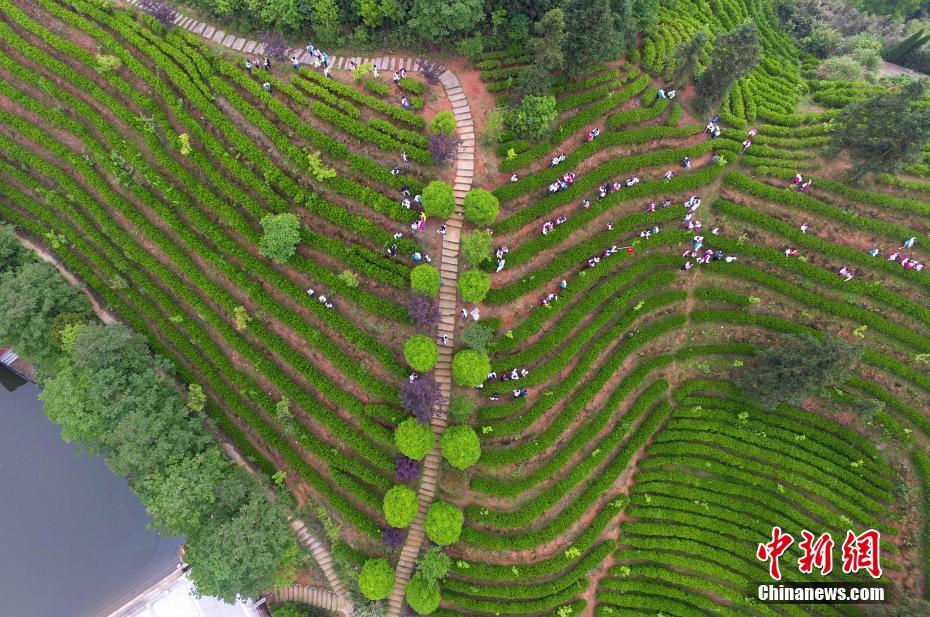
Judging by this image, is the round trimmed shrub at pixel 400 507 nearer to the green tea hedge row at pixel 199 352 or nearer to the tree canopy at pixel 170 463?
the green tea hedge row at pixel 199 352

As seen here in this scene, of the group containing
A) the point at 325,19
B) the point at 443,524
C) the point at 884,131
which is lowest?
the point at 443,524

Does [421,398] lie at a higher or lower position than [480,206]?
lower

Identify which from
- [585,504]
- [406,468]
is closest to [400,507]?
[406,468]

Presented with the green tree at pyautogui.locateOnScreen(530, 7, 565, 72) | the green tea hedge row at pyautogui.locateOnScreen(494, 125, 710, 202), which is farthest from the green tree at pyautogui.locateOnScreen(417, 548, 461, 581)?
the green tree at pyautogui.locateOnScreen(530, 7, 565, 72)

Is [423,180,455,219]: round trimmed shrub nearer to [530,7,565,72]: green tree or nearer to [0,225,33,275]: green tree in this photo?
[530,7,565,72]: green tree

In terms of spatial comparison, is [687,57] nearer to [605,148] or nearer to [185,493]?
[605,148]

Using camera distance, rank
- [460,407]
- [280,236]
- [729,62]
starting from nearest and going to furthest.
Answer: [460,407] → [280,236] → [729,62]
